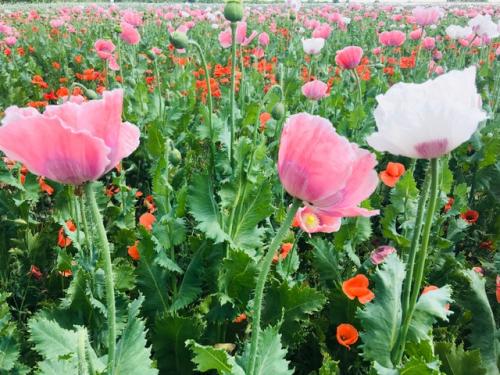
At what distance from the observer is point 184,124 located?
2.78 meters

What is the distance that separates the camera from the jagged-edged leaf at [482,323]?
150cm

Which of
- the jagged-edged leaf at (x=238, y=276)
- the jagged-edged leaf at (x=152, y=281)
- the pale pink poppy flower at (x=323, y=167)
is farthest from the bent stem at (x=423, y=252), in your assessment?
the jagged-edged leaf at (x=152, y=281)

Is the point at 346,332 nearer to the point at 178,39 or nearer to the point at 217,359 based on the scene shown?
the point at 217,359

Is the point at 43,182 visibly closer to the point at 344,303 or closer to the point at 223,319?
the point at 223,319

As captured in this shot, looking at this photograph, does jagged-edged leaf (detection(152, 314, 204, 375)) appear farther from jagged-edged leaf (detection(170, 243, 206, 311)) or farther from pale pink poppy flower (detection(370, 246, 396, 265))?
pale pink poppy flower (detection(370, 246, 396, 265))

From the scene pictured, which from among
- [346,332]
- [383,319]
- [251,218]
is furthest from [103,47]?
[383,319]

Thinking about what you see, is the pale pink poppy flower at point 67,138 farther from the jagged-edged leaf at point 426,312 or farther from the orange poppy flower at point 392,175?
the orange poppy flower at point 392,175

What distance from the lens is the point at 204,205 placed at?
1.76 m

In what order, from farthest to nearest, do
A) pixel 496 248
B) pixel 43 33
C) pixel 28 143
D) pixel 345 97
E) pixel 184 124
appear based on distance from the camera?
1. pixel 43 33
2. pixel 345 97
3. pixel 184 124
4. pixel 496 248
5. pixel 28 143

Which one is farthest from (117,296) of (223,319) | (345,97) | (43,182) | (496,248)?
(345,97)

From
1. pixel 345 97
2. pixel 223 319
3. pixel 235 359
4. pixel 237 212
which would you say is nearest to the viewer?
pixel 235 359

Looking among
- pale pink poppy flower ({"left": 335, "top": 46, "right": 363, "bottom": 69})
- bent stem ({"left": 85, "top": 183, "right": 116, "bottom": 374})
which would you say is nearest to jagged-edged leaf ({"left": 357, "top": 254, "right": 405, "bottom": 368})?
bent stem ({"left": 85, "top": 183, "right": 116, "bottom": 374})

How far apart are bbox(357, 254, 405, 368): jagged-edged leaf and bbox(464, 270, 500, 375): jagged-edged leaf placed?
0.33 m

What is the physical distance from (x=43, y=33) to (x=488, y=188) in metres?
6.94
